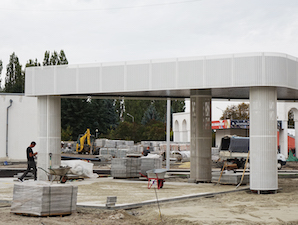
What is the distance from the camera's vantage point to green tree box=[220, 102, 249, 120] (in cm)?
8250

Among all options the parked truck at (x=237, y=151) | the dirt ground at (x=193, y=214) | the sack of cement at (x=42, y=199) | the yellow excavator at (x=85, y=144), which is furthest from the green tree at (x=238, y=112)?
the sack of cement at (x=42, y=199)

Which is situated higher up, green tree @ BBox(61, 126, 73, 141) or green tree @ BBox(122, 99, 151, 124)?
green tree @ BBox(122, 99, 151, 124)

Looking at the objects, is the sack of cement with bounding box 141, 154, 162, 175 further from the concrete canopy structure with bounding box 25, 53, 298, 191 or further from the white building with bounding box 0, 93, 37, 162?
the white building with bounding box 0, 93, 37, 162

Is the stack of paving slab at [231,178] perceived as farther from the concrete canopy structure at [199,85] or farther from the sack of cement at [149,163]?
the sack of cement at [149,163]

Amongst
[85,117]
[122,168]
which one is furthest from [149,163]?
[85,117]

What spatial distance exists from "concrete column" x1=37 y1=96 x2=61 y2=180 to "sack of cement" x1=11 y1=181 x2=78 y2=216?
1099 centimetres

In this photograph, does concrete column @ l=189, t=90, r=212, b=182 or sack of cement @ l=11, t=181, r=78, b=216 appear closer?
sack of cement @ l=11, t=181, r=78, b=216

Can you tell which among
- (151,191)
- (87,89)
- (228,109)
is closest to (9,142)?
(87,89)

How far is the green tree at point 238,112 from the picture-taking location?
82.5m

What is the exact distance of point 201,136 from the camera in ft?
77.9

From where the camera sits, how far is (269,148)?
19.1 meters

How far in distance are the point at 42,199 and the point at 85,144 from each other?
1860 inches

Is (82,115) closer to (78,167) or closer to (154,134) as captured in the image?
(154,134)

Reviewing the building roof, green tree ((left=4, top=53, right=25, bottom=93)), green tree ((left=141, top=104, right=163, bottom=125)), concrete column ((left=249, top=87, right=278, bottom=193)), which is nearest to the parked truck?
the building roof
